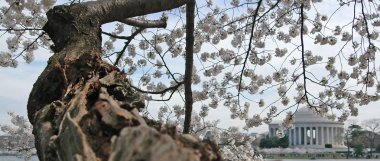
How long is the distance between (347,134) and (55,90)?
200 feet

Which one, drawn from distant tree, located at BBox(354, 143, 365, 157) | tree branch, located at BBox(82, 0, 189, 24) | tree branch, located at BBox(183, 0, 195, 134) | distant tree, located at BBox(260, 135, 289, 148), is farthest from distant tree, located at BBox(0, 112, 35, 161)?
distant tree, located at BBox(354, 143, 365, 157)

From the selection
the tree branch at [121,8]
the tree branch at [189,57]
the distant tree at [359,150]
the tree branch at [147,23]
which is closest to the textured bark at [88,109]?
the tree branch at [121,8]

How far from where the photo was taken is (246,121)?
7926 mm

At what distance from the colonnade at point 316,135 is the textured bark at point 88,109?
184ft

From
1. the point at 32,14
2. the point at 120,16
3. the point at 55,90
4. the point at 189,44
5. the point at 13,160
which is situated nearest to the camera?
the point at 55,90

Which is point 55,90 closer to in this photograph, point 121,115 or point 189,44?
point 121,115

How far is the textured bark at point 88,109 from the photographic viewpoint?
0.95 meters

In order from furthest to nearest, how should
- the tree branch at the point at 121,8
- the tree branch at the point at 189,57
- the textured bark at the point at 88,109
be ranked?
1. the tree branch at the point at 189,57
2. the tree branch at the point at 121,8
3. the textured bark at the point at 88,109

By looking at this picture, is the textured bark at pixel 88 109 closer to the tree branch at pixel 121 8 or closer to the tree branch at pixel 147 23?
the tree branch at pixel 121 8

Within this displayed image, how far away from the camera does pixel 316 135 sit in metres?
60.9

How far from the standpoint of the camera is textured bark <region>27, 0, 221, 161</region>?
3.11 ft

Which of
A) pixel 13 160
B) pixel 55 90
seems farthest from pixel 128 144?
pixel 13 160

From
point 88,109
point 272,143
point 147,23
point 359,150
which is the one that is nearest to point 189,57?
point 147,23

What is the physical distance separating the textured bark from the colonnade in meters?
56.1
